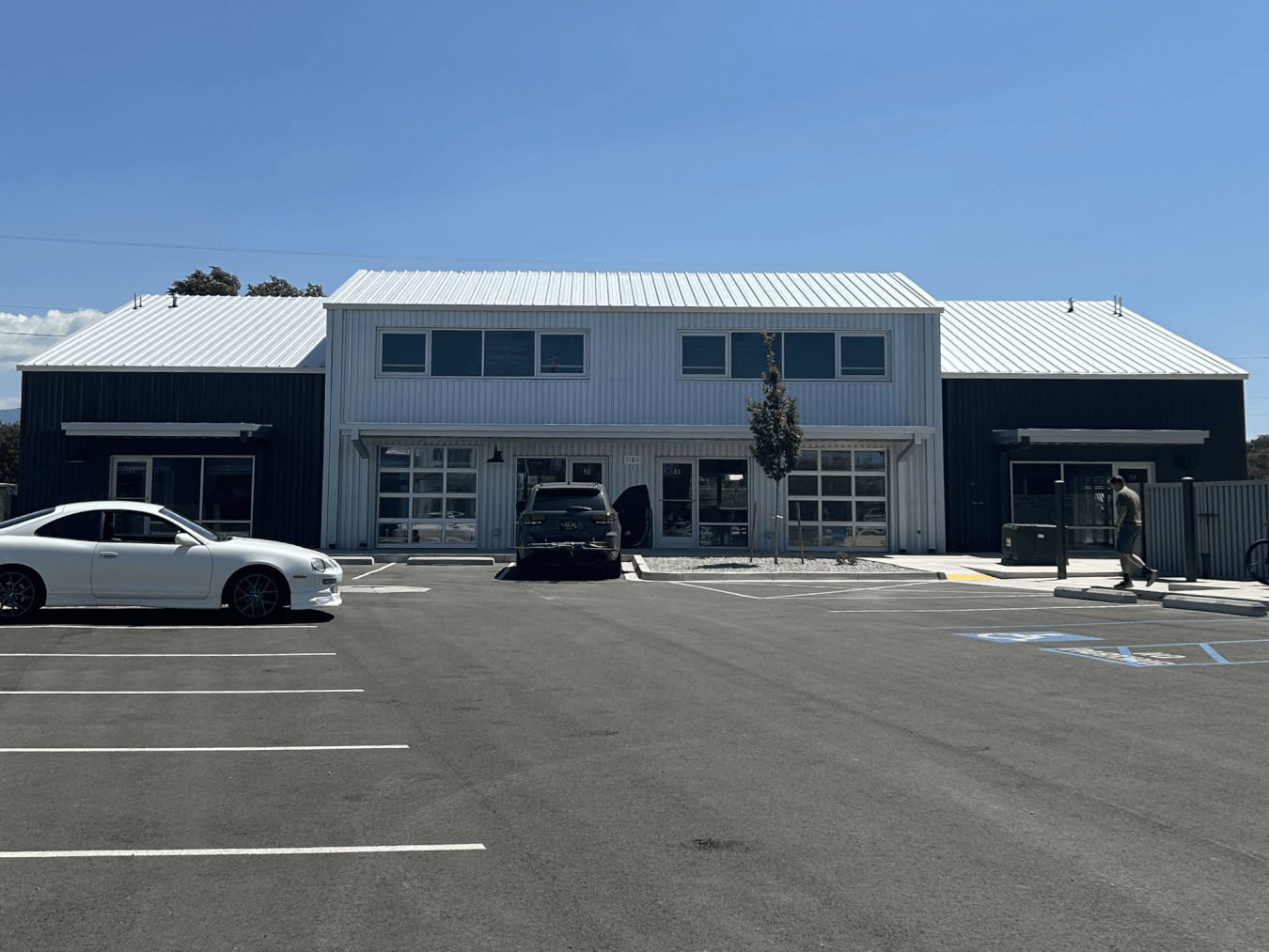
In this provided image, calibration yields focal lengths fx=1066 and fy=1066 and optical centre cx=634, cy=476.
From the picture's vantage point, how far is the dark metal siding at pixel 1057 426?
28031mm

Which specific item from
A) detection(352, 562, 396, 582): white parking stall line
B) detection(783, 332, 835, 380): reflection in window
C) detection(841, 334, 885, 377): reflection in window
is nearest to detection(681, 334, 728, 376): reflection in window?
detection(783, 332, 835, 380): reflection in window

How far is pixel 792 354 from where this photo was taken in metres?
27.9

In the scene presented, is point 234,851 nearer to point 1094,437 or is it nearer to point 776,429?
point 776,429

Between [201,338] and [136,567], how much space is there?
1893cm

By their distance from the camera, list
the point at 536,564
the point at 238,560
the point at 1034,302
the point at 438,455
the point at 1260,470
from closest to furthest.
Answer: the point at 238,560, the point at 536,564, the point at 438,455, the point at 1034,302, the point at 1260,470

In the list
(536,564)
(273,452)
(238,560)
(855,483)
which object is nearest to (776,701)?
(238,560)

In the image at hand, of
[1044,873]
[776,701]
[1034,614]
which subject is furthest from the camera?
[1034,614]

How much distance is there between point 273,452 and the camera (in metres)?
27.8

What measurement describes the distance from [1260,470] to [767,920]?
92953mm

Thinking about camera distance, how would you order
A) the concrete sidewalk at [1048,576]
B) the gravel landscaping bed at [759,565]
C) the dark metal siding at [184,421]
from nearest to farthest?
the concrete sidewalk at [1048,576], the gravel landscaping bed at [759,565], the dark metal siding at [184,421]

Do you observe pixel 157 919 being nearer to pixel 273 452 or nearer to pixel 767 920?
pixel 767 920

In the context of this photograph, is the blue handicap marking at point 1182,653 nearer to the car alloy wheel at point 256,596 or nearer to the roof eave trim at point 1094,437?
the car alloy wheel at point 256,596

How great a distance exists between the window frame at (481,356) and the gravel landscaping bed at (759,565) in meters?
5.79

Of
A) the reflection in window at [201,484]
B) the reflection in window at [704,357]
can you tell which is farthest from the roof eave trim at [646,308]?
the reflection in window at [201,484]
